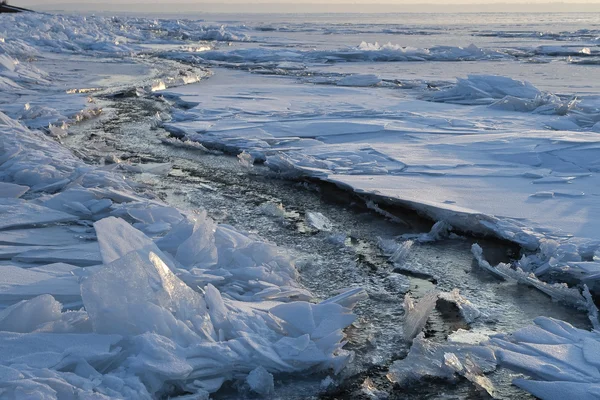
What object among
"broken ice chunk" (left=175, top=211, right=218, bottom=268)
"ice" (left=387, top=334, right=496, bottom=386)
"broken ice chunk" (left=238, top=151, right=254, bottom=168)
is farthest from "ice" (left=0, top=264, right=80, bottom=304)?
"broken ice chunk" (left=238, top=151, right=254, bottom=168)

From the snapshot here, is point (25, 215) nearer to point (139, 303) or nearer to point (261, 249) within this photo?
point (261, 249)

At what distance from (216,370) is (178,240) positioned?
106 cm

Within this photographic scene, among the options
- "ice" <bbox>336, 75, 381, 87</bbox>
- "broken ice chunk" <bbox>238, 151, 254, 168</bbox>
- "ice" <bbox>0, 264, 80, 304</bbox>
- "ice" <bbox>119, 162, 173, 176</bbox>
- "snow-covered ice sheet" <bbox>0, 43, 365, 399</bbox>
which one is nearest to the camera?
"snow-covered ice sheet" <bbox>0, 43, 365, 399</bbox>

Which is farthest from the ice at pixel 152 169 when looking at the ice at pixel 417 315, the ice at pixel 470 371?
the ice at pixel 470 371

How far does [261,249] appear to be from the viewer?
3.20 metres

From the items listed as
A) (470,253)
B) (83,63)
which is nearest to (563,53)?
(83,63)

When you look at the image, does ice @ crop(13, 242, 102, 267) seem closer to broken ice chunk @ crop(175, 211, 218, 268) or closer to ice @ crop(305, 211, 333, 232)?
broken ice chunk @ crop(175, 211, 218, 268)

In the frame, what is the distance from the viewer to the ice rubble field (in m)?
2.25

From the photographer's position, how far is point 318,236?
390 cm

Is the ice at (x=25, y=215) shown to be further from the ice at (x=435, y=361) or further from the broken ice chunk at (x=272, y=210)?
the ice at (x=435, y=361)

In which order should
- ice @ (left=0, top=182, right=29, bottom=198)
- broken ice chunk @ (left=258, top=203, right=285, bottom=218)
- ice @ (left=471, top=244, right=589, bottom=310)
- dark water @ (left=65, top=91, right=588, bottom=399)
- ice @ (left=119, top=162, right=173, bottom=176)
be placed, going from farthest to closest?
ice @ (left=119, top=162, right=173, bottom=176)
broken ice chunk @ (left=258, top=203, right=285, bottom=218)
ice @ (left=0, top=182, right=29, bottom=198)
ice @ (left=471, top=244, right=589, bottom=310)
dark water @ (left=65, top=91, right=588, bottom=399)

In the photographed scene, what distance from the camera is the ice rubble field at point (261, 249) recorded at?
2.25 metres

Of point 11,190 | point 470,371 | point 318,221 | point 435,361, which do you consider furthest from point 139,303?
point 11,190

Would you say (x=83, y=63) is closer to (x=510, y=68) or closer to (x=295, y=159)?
(x=510, y=68)
